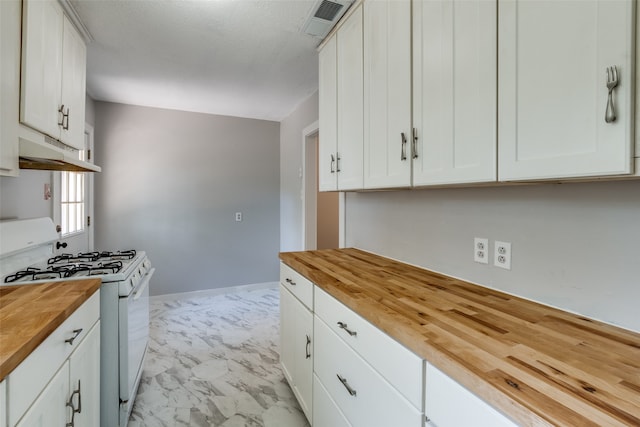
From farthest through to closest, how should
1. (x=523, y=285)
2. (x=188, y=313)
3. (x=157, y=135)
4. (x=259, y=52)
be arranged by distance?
(x=157, y=135) → (x=188, y=313) → (x=259, y=52) → (x=523, y=285)

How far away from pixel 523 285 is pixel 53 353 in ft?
5.64

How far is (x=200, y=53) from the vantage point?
7.68 ft

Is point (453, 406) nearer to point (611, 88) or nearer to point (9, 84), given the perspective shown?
point (611, 88)

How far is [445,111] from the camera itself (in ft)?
3.75

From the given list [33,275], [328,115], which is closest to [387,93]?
[328,115]

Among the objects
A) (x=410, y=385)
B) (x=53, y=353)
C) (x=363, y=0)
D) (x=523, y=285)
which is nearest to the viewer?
(x=410, y=385)

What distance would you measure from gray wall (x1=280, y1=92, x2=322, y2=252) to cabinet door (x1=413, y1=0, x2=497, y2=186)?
81.4 inches

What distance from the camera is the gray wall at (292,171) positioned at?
3.46m

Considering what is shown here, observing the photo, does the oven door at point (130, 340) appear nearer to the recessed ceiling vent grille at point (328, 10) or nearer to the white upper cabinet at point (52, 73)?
the white upper cabinet at point (52, 73)

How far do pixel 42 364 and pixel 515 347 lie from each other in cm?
141

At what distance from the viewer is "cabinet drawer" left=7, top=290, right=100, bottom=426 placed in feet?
2.60

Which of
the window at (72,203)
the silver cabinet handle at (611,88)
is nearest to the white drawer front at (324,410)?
the silver cabinet handle at (611,88)

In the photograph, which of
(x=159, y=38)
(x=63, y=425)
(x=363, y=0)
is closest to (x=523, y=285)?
(x=363, y=0)

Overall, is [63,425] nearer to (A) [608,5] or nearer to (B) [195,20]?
(A) [608,5]
